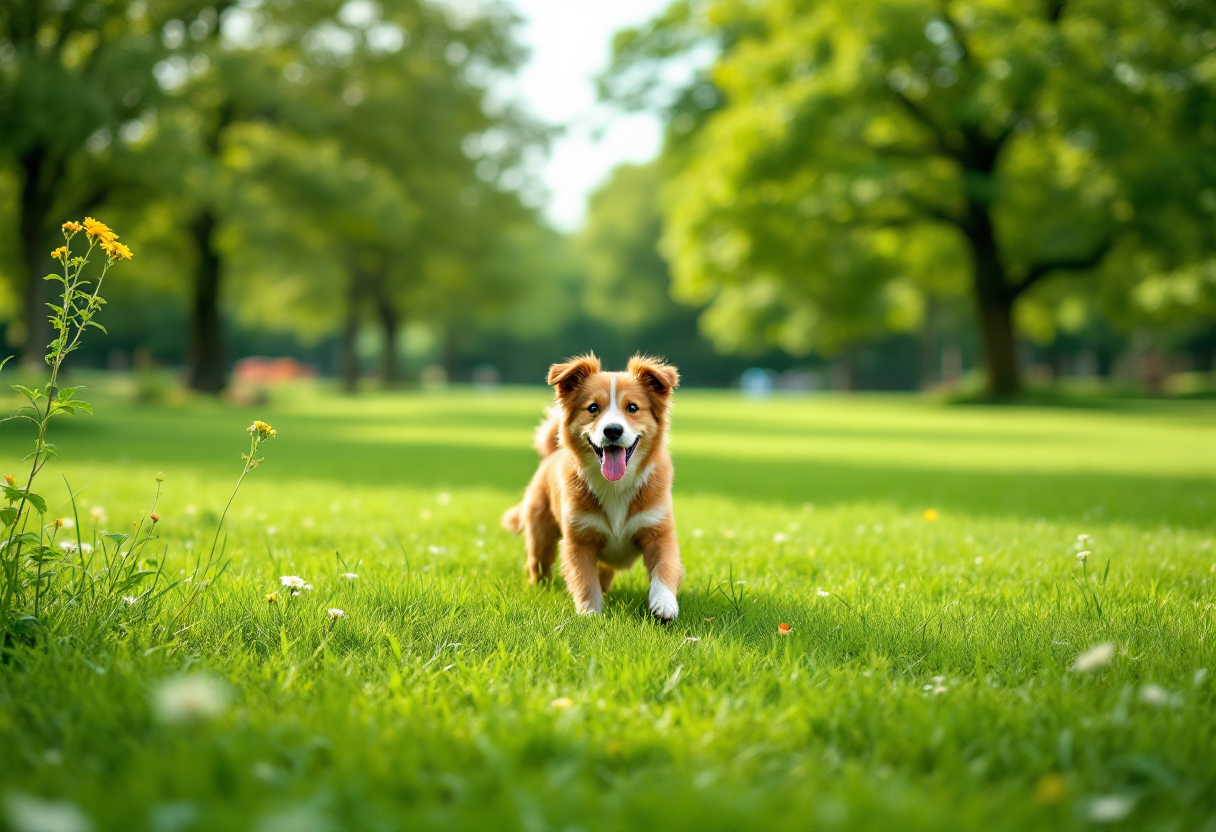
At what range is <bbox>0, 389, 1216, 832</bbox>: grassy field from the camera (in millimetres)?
1742

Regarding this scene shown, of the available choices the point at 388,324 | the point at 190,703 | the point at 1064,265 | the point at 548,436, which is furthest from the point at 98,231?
the point at 388,324

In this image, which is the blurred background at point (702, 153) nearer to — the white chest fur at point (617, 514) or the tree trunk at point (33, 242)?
the tree trunk at point (33, 242)

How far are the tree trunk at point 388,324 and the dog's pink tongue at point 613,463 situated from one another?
131 feet

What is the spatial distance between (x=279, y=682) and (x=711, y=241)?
24053 mm

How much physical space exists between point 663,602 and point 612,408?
90 centimetres

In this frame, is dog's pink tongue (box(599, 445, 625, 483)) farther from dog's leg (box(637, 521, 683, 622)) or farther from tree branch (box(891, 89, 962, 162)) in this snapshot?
tree branch (box(891, 89, 962, 162))

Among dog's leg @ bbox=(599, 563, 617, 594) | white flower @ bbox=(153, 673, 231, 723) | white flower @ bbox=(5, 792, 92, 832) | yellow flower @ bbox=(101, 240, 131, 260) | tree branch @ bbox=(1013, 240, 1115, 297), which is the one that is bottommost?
dog's leg @ bbox=(599, 563, 617, 594)

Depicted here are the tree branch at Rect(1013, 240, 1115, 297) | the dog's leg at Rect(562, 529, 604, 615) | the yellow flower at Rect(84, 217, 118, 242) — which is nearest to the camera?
the yellow flower at Rect(84, 217, 118, 242)

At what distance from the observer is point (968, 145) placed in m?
Result: 24.9

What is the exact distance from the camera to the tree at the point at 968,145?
20.5 meters

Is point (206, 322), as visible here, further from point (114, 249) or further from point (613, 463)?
point (114, 249)

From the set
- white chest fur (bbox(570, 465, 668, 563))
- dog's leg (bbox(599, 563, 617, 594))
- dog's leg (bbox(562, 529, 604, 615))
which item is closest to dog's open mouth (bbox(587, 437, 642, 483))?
white chest fur (bbox(570, 465, 668, 563))

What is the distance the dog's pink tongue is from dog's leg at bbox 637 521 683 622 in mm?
324

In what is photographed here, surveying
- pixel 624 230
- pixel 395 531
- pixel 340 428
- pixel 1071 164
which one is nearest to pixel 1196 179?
pixel 1071 164
